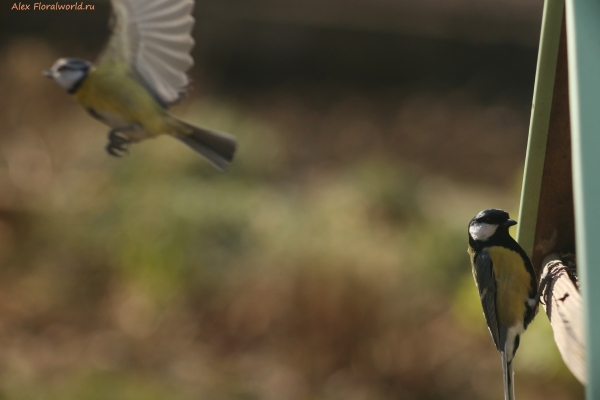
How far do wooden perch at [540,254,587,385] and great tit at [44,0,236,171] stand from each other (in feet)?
1.60

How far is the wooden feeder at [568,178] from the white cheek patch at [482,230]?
0.25 ft

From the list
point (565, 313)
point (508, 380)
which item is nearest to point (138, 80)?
point (565, 313)

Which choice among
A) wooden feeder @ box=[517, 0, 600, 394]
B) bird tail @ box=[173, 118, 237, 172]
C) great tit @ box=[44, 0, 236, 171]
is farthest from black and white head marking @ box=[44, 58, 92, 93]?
wooden feeder @ box=[517, 0, 600, 394]

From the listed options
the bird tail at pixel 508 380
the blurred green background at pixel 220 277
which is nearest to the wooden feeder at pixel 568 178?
the bird tail at pixel 508 380

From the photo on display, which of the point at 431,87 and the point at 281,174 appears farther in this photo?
the point at 431,87

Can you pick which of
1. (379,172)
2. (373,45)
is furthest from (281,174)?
(373,45)

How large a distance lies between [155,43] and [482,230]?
27.7 inches

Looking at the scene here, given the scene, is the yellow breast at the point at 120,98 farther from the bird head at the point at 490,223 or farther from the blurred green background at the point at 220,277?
the blurred green background at the point at 220,277

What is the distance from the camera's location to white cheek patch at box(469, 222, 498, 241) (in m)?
1.17

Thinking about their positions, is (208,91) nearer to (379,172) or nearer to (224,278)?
(379,172)

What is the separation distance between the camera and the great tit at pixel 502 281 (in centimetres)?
115

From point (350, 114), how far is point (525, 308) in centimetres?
371

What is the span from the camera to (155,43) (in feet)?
2.37

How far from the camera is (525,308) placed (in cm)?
118
